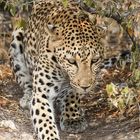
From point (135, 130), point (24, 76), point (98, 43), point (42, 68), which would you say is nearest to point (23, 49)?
point (24, 76)

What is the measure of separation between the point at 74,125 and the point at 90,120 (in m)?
0.32

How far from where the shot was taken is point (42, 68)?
27.6ft

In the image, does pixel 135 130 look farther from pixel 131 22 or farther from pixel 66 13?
pixel 66 13

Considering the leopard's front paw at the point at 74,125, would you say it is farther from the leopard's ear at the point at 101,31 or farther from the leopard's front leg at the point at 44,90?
the leopard's ear at the point at 101,31

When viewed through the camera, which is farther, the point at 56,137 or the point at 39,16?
the point at 39,16

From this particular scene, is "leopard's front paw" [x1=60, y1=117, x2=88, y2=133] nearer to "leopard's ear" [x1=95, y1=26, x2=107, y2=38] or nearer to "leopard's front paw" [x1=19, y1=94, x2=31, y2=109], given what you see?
"leopard's front paw" [x1=19, y1=94, x2=31, y2=109]

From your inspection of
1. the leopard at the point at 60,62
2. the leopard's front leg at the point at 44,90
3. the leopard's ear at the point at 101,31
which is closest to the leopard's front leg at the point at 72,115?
the leopard at the point at 60,62

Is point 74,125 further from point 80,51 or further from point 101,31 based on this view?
point 101,31

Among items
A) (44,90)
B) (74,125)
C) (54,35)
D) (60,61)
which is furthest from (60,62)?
(74,125)

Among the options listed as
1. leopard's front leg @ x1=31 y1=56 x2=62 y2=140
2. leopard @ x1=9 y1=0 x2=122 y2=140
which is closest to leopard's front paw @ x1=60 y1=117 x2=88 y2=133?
leopard @ x1=9 y1=0 x2=122 y2=140

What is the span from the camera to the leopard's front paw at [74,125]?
8.39 m

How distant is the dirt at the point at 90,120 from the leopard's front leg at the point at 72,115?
0.08 metres

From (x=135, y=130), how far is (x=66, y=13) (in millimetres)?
1754

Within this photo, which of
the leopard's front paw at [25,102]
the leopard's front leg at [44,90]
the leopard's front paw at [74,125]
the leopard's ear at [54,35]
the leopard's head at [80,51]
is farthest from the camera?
the leopard's front paw at [25,102]
